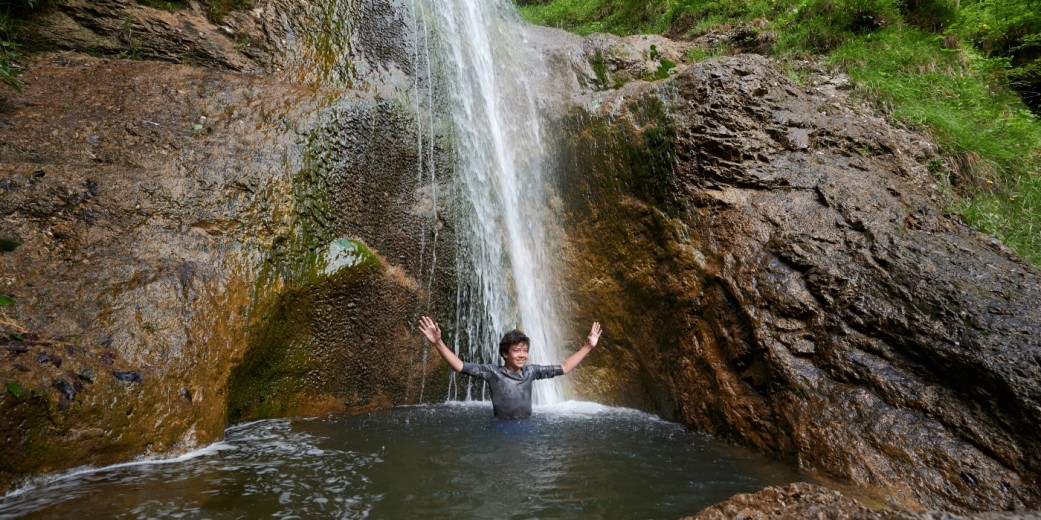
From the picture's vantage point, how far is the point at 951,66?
738cm

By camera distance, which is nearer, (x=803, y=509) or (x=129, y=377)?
(x=803, y=509)

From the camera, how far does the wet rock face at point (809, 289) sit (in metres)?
3.34

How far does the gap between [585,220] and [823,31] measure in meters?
5.42

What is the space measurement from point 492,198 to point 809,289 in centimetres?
371

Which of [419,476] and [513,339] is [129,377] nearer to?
[419,476]

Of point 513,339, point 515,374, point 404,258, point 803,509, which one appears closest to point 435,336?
point 513,339

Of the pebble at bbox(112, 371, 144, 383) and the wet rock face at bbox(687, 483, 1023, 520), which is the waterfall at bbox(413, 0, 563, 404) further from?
the wet rock face at bbox(687, 483, 1023, 520)

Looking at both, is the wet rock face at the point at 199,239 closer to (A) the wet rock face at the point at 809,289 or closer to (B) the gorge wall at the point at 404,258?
(B) the gorge wall at the point at 404,258

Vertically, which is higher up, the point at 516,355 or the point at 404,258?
the point at 404,258

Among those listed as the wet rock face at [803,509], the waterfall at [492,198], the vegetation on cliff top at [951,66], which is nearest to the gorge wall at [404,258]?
the waterfall at [492,198]

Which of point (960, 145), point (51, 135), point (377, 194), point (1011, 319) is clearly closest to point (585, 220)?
point (377, 194)

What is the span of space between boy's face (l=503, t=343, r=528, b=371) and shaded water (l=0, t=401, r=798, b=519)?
506 millimetres

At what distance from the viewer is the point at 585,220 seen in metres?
6.16

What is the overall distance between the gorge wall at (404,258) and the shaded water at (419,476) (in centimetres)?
33
